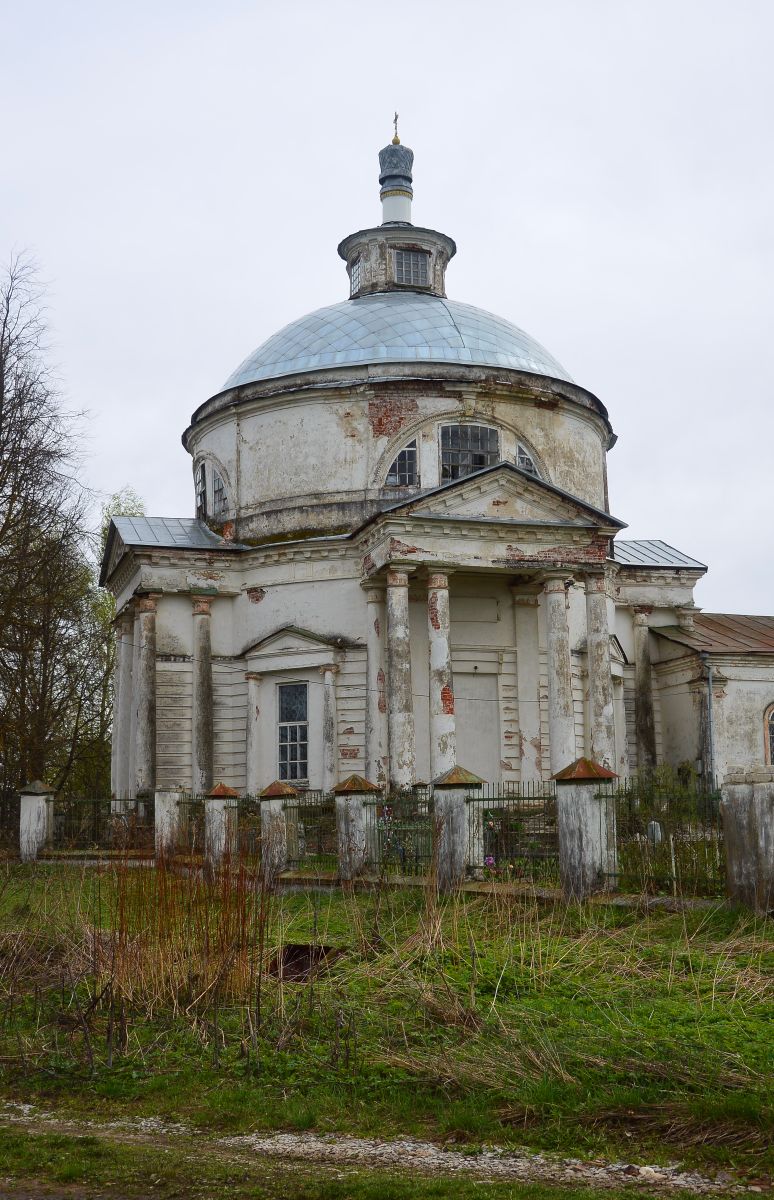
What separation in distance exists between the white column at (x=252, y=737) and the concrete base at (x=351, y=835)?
784cm

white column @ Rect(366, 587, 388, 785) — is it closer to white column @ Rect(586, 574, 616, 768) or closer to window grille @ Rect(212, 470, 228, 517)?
white column @ Rect(586, 574, 616, 768)

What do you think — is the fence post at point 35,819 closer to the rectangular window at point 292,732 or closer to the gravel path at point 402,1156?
the rectangular window at point 292,732

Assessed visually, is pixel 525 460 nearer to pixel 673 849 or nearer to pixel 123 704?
pixel 123 704

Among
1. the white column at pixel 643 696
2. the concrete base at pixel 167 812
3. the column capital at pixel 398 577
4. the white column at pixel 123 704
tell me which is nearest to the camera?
the concrete base at pixel 167 812

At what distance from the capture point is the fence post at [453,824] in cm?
1285

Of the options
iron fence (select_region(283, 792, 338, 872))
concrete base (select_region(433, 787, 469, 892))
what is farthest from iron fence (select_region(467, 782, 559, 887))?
iron fence (select_region(283, 792, 338, 872))

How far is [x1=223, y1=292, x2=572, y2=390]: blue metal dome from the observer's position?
78.4 ft

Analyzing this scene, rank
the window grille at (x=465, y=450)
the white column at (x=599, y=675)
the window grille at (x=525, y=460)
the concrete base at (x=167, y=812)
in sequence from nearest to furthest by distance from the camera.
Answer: the concrete base at (x=167, y=812) → the white column at (x=599, y=675) → the window grille at (x=465, y=450) → the window grille at (x=525, y=460)

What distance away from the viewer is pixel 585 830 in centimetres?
1159

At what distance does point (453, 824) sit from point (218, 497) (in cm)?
1329

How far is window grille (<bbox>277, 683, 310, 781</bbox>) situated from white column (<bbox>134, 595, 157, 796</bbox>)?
2220 mm

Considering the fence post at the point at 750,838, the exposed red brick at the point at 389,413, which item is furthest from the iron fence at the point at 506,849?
the exposed red brick at the point at 389,413

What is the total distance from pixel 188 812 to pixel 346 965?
8.95 m

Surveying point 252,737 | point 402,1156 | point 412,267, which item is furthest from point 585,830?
point 412,267
